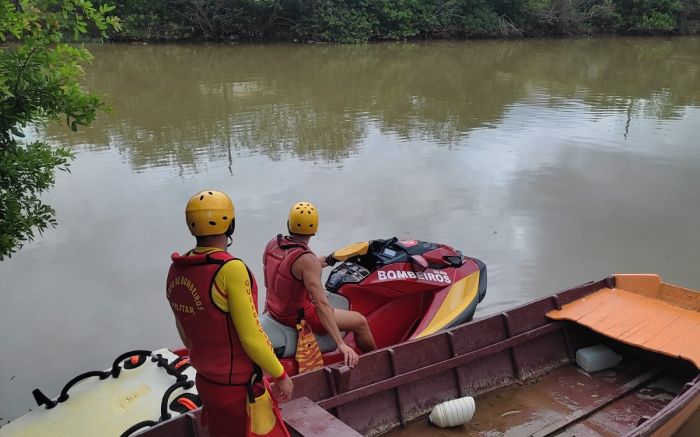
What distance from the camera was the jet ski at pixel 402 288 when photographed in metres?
4.24

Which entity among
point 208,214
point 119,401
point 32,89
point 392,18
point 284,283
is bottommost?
point 119,401

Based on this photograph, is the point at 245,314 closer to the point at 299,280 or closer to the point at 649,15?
the point at 299,280

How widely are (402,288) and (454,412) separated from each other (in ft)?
2.98

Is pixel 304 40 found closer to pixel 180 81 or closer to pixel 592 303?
pixel 180 81

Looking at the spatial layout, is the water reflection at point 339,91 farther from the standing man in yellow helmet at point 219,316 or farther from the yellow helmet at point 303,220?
the standing man in yellow helmet at point 219,316

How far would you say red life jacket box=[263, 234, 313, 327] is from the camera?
3.41 metres

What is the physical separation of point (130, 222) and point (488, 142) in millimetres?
6661

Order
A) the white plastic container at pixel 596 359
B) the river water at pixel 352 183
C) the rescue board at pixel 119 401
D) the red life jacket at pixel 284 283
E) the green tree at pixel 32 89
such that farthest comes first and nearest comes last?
the river water at pixel 352 183 < the white plastic container at pixel 596 359 < the red life jacket at pixel 284 283 < the rescue board at pixel 119 401 < the green tree at pixel 32 89

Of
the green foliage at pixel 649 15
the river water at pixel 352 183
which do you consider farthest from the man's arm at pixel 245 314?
the green foliage at pixel 649 15

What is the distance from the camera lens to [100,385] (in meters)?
3.58

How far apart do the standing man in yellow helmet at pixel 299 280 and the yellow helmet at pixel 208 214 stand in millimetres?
1056

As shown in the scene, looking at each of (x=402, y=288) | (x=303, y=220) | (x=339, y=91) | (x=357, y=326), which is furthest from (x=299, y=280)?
(x=339, y=91)

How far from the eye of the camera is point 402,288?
4.27m

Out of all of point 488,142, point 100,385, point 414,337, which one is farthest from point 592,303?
point 488,142
